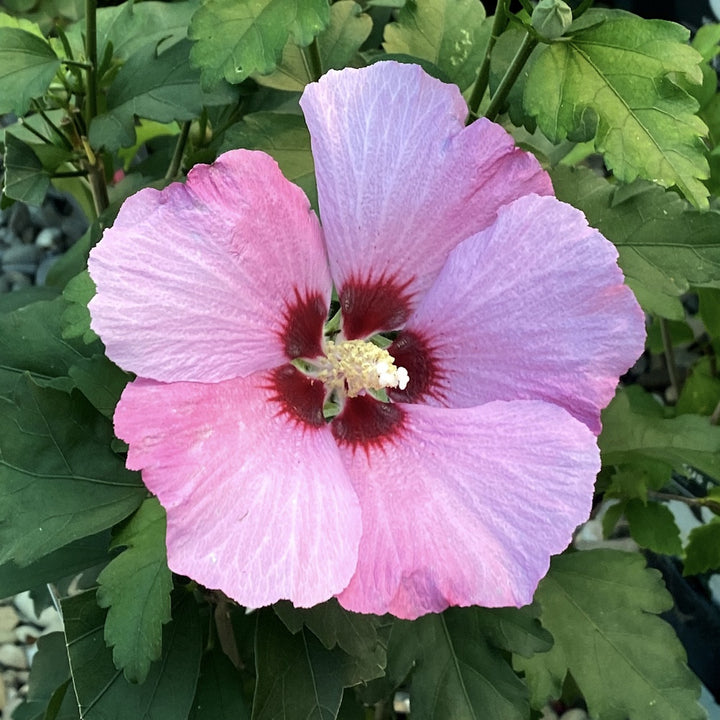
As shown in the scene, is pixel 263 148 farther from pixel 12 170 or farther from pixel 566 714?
pixel 566 714

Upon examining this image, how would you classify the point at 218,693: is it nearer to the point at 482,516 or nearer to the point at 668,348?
the point at 482,516

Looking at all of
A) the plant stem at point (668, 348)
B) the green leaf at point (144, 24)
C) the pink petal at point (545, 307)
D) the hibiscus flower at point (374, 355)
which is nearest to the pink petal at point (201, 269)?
the hibiscus flower at point (374, 355)

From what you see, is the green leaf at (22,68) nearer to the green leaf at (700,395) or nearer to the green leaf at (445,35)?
the green leaf at (445,35)

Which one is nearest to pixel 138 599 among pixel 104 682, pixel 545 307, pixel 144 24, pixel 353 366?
pixel 104 682

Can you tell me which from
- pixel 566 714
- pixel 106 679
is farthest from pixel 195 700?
pixel 566 714

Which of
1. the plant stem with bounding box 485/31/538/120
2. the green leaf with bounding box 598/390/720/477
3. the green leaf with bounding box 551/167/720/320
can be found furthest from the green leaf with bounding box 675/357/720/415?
the plant stem with bounding box 485/31/538/120
